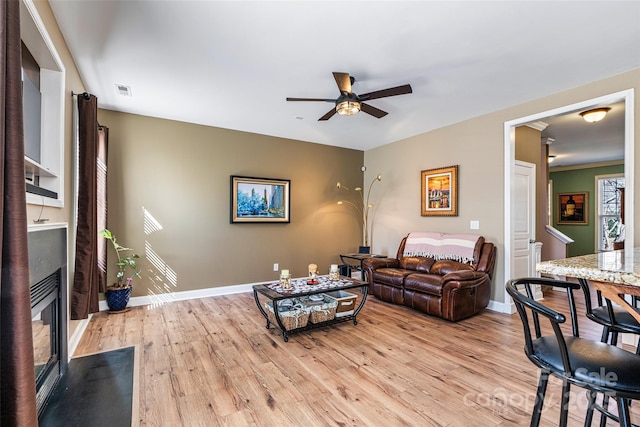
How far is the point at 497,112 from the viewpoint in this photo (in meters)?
4.02

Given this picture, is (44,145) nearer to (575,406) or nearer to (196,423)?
(196,423)

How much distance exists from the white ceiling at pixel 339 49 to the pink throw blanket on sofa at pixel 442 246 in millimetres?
1778

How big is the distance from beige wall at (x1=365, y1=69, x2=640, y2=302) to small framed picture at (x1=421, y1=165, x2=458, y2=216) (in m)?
0.09

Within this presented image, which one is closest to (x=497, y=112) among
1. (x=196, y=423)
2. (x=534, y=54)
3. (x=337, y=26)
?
(x=534, y=54)

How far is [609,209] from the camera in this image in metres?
7.71

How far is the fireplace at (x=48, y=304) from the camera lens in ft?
5.67

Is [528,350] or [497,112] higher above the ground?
[497,112]

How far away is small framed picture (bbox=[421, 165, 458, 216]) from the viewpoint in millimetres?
4523

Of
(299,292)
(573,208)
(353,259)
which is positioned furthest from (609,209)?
(299,292)

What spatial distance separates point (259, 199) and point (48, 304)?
3286 millimetres

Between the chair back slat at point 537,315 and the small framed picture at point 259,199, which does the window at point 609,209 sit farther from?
the chair back slat at point 537,315


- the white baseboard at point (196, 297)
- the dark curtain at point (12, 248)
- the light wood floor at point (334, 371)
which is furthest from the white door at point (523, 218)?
the dark curtain at point (12, 248)

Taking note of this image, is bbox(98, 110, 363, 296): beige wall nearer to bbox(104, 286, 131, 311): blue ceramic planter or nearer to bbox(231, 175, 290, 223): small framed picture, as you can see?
bbox(231, 175, 290, 223): small framed picture

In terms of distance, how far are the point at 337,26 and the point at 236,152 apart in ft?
10.0
